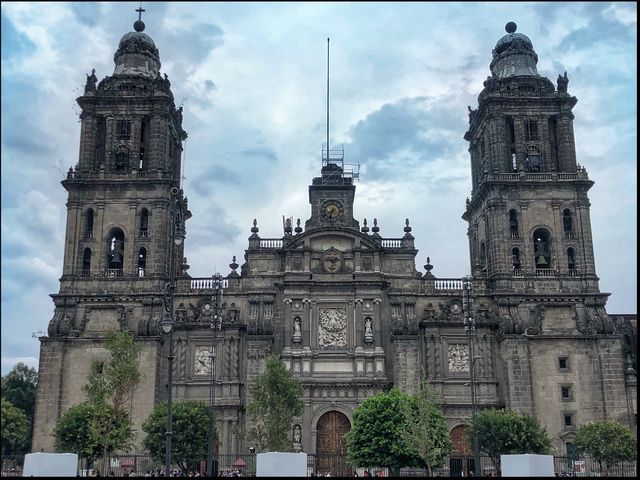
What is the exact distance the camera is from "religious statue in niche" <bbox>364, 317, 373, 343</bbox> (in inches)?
2162

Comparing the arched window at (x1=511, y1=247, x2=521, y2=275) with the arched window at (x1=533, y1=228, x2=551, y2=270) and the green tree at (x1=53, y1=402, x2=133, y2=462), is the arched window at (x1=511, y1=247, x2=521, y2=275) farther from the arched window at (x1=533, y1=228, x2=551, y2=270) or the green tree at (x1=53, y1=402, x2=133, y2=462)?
the green tree at (x1=53, y1=402, x2=133, y2=462)

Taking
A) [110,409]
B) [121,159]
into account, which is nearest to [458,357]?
[110,409]

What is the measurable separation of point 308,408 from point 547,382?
658 inches

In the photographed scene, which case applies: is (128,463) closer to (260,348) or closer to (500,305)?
(260,348)

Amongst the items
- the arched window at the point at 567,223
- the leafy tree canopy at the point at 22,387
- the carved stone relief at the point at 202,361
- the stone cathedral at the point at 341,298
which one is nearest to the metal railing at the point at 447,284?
the stone cathedral at the point at 341,298

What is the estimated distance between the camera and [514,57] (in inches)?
2502

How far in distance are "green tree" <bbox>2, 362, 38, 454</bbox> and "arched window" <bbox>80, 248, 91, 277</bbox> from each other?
19.7 m

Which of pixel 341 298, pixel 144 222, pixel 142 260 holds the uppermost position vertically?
pixel 144 222

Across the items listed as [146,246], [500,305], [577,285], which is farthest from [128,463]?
[577,285]

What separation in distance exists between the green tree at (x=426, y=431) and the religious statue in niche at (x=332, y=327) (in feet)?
32.8

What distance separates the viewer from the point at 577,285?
185 feet

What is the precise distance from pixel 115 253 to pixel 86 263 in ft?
7.19

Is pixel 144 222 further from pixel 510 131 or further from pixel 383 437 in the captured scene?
pixel 510 131

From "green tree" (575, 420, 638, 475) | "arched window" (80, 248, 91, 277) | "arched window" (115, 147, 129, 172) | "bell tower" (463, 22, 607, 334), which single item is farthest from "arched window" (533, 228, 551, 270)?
"arched window" (80, 248, 91, 277)
